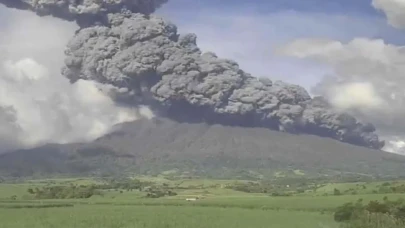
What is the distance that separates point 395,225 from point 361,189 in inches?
2263

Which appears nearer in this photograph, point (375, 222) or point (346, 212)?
point (375, 222)

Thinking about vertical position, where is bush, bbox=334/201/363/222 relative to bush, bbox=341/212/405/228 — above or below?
above

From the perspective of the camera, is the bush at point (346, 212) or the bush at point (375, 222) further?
the bush at point (346, 212)

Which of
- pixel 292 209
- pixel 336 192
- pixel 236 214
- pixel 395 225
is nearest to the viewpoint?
pixel 395 225

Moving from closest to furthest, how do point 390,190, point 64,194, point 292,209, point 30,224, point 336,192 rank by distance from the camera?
point 30,224
point 292,209
point 390,190
point 336,192
point 64,194

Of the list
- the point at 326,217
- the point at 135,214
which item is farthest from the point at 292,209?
the point at 135,214

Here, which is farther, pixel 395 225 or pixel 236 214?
pixel 236 214

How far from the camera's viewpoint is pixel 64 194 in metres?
108

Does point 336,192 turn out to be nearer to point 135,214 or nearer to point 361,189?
point 361,189

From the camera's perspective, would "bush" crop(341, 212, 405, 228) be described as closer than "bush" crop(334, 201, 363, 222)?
Yes

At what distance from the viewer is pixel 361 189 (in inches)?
4045

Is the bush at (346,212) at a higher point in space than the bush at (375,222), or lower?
higher

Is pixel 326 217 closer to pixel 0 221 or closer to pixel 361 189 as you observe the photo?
pixel 0 221

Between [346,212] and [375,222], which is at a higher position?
[346,212]
